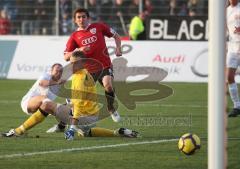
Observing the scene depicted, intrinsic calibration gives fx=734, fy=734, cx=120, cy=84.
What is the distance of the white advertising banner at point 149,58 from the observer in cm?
2166

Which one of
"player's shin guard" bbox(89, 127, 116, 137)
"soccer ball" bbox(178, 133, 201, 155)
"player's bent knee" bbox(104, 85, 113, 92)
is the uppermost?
"player's bent knee" bbox(104, 85, 113, 92)

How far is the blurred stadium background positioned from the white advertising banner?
3cm

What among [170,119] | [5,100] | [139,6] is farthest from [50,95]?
[139,6]

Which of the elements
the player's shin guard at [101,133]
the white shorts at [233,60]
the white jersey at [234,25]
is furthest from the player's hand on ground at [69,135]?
the white jersey at [234,25]

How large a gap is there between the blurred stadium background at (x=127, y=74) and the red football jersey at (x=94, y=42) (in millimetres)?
1133

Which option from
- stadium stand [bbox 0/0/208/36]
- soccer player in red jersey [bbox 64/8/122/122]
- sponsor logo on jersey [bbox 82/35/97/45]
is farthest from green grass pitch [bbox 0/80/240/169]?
stadium stand [bbox 0/0/208/36]

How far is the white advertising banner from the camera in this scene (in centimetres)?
2166

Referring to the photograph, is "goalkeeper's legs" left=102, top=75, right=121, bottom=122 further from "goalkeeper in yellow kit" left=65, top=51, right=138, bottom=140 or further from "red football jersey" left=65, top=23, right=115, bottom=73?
"goalkeeper in yellow kit" left=65, top=51, right=138, bottom=140

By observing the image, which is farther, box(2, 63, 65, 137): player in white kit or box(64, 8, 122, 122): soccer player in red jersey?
A: box(64, 8, 122, 122): soccer player in red jersey

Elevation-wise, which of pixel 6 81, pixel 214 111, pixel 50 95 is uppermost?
pixel 214 111

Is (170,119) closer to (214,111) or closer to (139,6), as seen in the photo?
(214,111)

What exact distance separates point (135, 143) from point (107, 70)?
2.89 meters

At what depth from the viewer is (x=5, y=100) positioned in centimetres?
1769

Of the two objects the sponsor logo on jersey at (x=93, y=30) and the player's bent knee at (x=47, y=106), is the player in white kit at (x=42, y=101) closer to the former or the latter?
the player's bent knee at (x=47, y=106)
